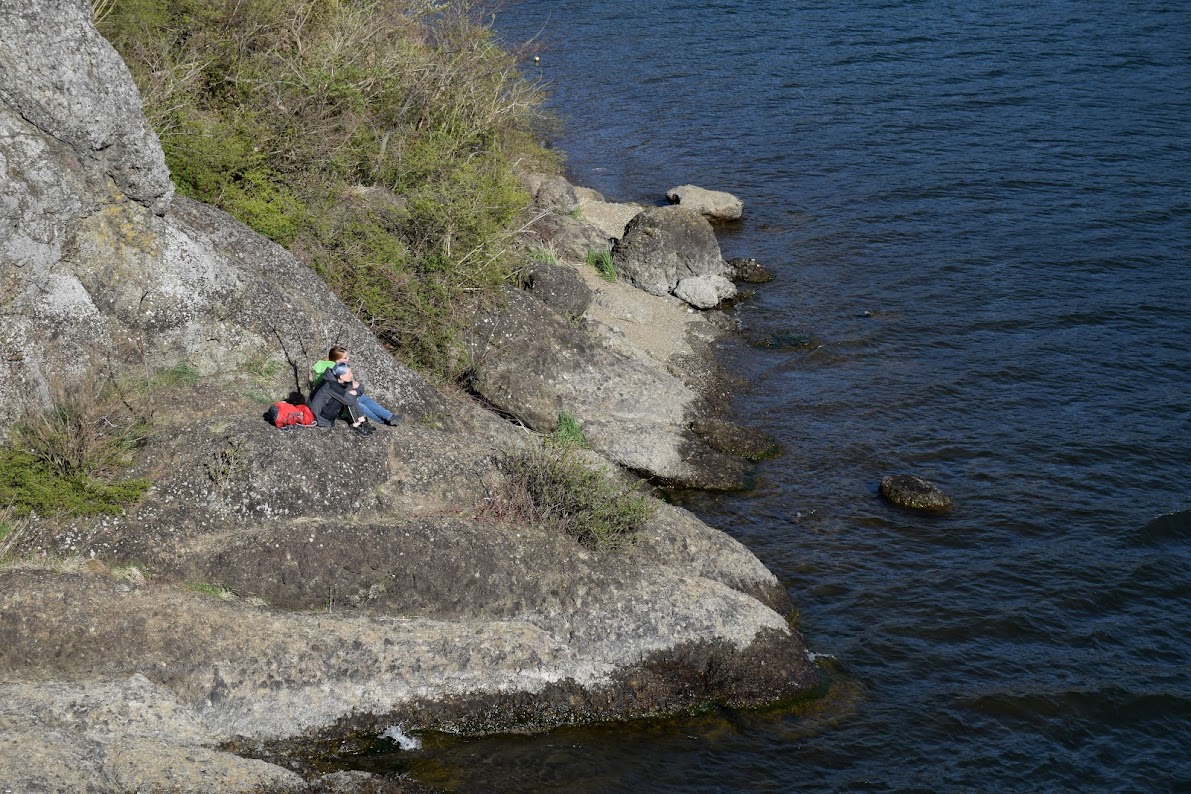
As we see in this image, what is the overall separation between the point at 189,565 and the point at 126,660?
144cm

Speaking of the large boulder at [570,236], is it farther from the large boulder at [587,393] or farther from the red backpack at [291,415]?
the red backpack at [291,415]

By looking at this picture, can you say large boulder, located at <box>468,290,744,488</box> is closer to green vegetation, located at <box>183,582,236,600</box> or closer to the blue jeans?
the blue jeans

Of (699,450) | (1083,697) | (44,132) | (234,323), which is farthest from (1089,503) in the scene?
(44,132)

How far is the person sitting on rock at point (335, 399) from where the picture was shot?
15344mm

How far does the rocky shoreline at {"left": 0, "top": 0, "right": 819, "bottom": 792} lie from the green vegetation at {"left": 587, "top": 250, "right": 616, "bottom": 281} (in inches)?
365

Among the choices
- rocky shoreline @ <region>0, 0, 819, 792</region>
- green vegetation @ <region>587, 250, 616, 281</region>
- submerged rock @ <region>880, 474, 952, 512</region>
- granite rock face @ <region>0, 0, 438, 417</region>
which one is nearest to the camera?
rocky shoreline @ <region>0, 0, 819, 792</region>

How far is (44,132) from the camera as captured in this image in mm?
14641

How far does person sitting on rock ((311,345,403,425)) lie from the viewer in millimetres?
15484

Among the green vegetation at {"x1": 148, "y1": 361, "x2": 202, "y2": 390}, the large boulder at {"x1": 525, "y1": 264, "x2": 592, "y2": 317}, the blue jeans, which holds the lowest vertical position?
the blue jeans

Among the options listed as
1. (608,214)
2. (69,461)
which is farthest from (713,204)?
(69,461)

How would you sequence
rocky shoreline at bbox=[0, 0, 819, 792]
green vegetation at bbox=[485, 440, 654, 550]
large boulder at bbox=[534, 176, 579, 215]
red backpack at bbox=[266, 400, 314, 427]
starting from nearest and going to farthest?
rocky shoreline at bbox=[0, 0, 819, 792] → red backpack at bbox=[266, 400, 314, 427] → green vegetation at bbox=[485, 440, 654, 550] → large boulder at bbox=[534, 176, 579, 215]

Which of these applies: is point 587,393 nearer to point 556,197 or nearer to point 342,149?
point 342,149

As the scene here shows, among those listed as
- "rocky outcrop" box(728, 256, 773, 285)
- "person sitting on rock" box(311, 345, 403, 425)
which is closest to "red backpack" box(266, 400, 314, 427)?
"person sitting on rock" box(311, 345, 403, 425)

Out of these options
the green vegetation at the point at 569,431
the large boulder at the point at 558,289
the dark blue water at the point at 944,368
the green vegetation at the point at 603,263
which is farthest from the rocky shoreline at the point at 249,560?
the green vegetation at the point at 603,263
